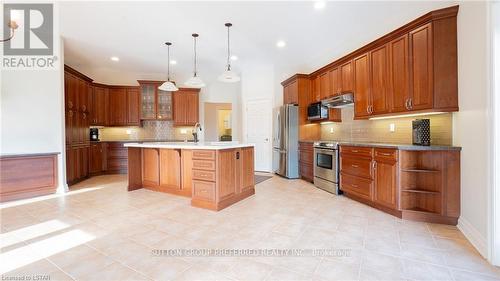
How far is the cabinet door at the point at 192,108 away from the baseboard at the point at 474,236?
21.2ft

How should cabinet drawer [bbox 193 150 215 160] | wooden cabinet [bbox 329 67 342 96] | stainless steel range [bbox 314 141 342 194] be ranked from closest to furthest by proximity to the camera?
cabinet drawer [bbox 193 150 215 160]
stainless steel range [bbox 314 141 342 194]
wooden cabinet [bbox 329 67 342 96]

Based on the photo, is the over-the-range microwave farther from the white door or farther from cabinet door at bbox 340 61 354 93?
the white door

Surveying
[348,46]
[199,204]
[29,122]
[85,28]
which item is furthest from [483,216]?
[29,122]

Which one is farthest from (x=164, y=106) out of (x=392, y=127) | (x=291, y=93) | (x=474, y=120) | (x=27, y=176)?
(x=474, y=120)

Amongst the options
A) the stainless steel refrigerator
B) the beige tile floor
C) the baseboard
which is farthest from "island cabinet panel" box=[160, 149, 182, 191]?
the baseboard

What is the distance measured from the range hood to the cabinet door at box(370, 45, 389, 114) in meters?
0.50

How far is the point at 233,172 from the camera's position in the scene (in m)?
3.59

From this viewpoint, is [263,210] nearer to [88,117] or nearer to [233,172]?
[233,172]

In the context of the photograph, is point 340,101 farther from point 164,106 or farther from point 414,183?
point 164,106

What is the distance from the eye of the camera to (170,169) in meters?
4.12

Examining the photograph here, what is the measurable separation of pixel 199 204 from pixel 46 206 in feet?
7.78

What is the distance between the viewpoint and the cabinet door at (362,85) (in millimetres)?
3818

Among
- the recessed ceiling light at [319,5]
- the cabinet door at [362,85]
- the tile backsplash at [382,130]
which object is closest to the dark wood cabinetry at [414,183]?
the tile backsplash at [382,130]

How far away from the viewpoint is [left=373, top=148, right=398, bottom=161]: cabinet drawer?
9.70 feet
